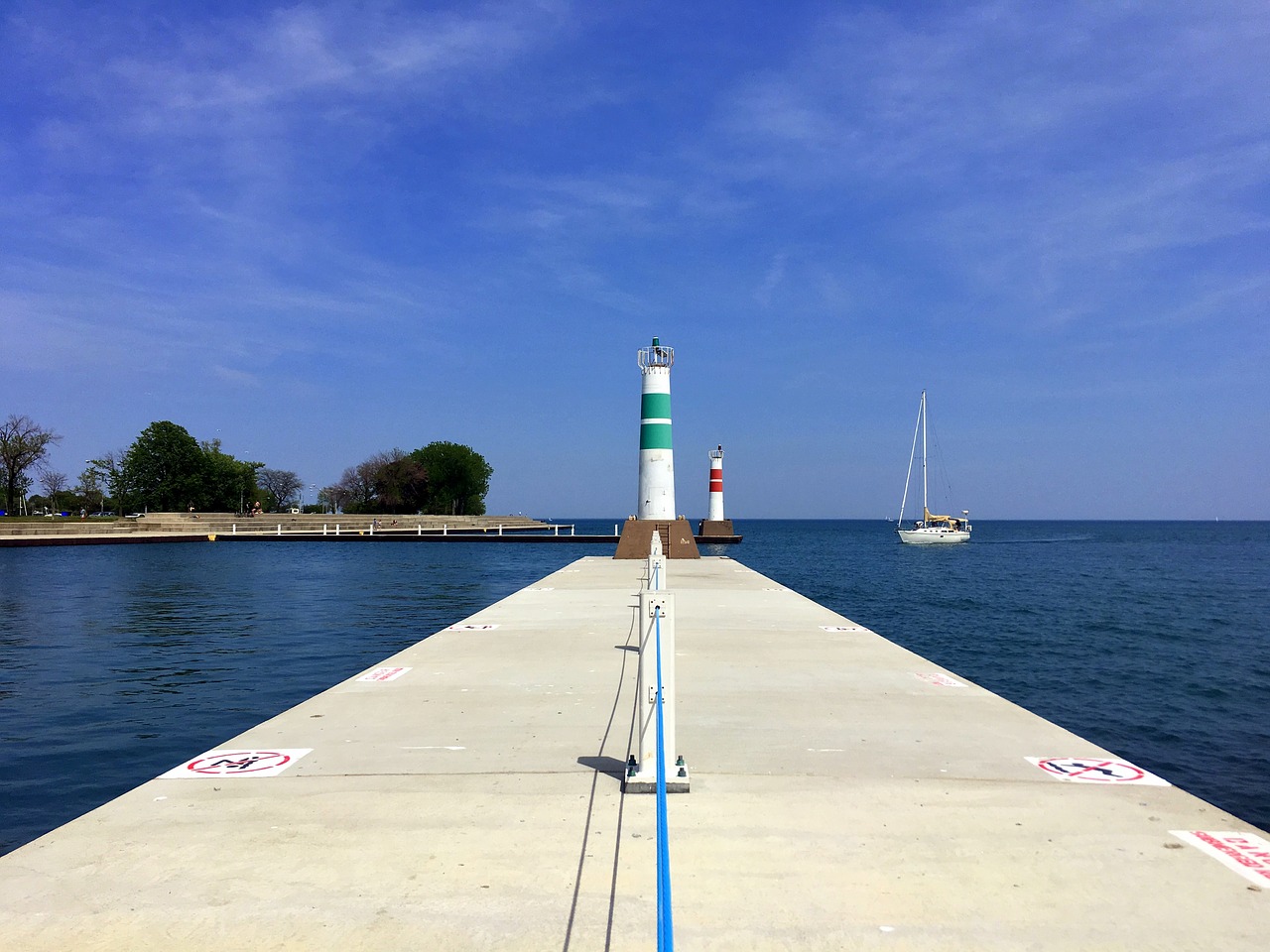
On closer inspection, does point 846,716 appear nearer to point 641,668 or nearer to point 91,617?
point 641,668

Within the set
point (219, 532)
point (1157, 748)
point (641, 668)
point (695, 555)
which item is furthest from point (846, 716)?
point (219, 532)

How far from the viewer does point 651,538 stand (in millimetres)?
30953

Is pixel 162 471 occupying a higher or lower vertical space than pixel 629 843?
higher

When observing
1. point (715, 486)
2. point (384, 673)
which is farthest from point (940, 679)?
point (715, 486)

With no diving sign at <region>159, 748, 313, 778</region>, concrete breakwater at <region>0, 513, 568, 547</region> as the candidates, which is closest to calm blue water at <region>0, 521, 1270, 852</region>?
no diving sign at <region>159, 748, 313, 778</region>

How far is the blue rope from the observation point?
2777 mm

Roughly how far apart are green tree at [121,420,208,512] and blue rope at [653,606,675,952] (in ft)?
298

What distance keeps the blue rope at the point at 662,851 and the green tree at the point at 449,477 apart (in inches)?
3830

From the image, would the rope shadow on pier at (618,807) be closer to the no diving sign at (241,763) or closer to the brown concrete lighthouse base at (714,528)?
the no diving sign at (241,763)

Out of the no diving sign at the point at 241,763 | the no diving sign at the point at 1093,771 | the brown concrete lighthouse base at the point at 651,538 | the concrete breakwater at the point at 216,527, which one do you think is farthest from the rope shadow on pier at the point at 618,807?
the concrete breakwater at the point at 216,527

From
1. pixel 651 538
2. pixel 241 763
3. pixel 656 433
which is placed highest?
pixel 656 433

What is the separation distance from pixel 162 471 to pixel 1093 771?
93.1 m

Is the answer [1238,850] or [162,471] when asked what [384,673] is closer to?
[1238,850]

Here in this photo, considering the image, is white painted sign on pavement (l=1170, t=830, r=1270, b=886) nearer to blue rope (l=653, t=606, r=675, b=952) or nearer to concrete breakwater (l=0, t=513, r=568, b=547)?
blue rope (l=653, t=606, r=675, b=952)
